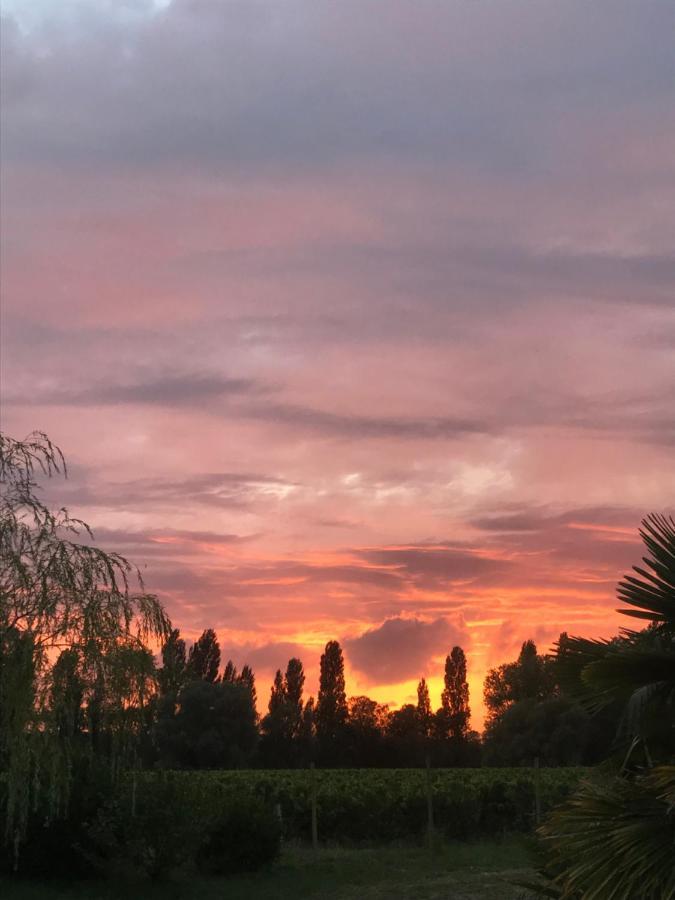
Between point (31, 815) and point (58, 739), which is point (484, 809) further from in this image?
point (58, 739)

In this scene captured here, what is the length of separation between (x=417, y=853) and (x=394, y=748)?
57.1 meters

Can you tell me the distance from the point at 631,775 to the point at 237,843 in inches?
516

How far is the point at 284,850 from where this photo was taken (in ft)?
80.0

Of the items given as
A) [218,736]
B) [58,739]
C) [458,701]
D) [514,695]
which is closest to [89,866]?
[58,739]

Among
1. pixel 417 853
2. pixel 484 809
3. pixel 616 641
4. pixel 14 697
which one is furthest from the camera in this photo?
pixel 484 809

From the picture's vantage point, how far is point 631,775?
9.14 m

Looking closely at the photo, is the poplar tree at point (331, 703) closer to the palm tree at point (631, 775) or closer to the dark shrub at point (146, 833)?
the dark shrub at point (146, 833)

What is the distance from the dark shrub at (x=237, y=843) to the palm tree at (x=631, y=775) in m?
12.2

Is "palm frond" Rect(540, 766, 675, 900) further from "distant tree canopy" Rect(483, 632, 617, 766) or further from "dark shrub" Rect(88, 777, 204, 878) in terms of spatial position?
"distant tree canopy" Rect(483, 632, 617, 766)

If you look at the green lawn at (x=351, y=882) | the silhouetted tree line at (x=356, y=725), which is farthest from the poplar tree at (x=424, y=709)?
the green lawn at (x=351, y=882)

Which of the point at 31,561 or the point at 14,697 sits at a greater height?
the point at 31,561

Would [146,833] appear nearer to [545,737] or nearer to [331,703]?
[545,737]

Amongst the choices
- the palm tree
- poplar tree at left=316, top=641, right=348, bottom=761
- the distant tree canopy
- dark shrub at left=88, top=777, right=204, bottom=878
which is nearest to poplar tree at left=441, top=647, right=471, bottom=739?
poplar tree at left=316, top=641, right=348, bottom=761

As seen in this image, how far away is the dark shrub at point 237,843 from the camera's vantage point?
20453 millimetres
